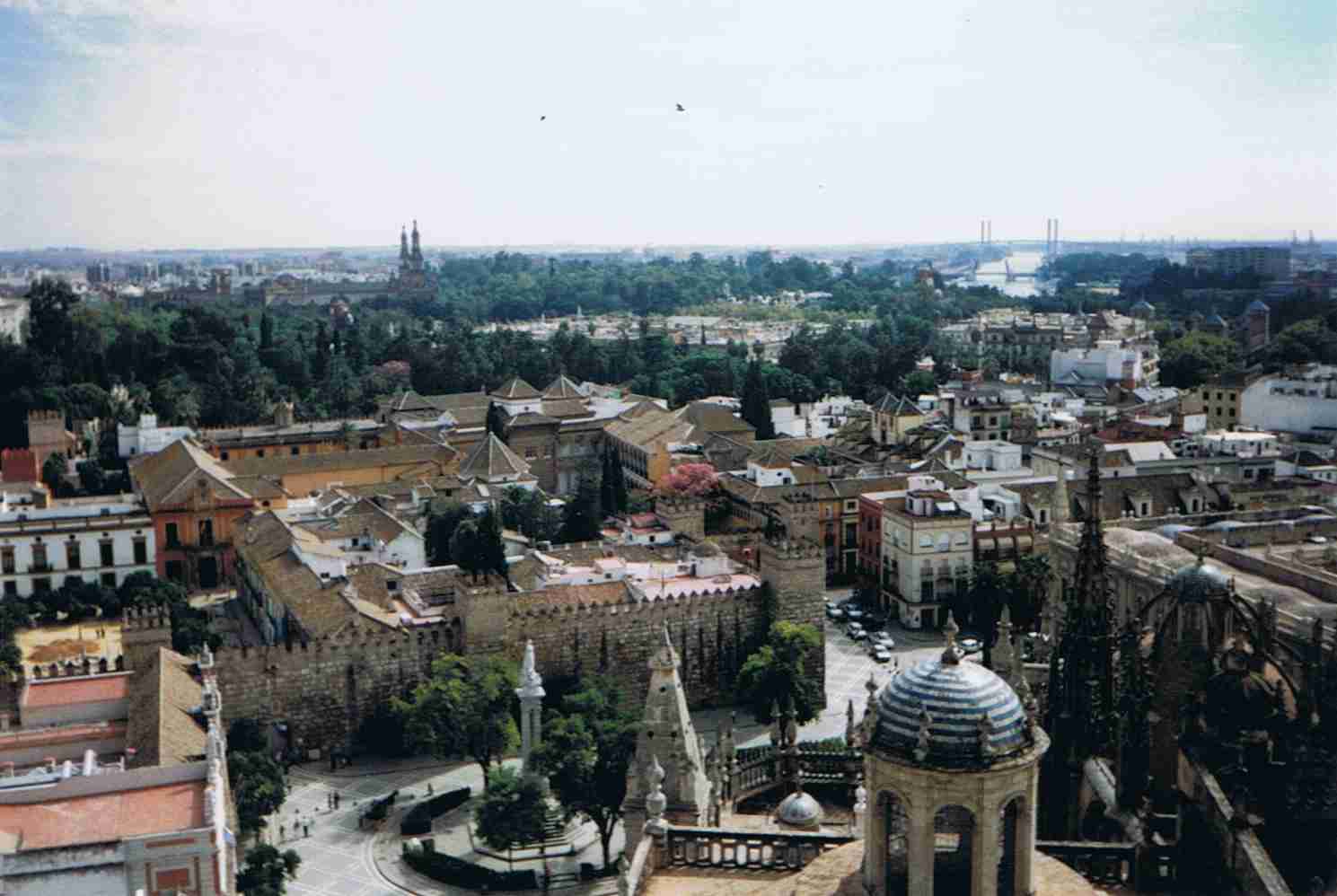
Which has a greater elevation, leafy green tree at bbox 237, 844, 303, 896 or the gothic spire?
the gothic spire

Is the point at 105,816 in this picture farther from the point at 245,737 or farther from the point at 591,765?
the point at 245,737

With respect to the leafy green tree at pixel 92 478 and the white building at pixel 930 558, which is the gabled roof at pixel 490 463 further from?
the white building at pixel 930 558

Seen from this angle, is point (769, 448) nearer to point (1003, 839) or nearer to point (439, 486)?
point (439, 486)

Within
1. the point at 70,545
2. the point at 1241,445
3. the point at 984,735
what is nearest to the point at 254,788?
the point at 984,735

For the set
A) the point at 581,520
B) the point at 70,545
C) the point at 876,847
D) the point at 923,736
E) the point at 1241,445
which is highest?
the point at 923,736

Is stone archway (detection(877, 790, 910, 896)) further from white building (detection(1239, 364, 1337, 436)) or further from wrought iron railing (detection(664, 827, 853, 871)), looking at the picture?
white building (detection(1239, 364, 1337, 436))

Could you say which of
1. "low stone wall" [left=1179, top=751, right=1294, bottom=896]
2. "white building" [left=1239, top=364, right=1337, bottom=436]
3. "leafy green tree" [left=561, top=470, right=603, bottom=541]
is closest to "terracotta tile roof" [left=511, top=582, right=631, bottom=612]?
"leafy green tree" [left=561, top=470, right=603, bottom=541]
